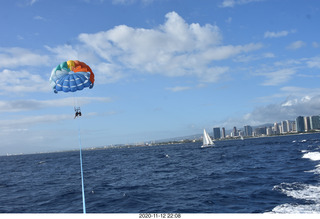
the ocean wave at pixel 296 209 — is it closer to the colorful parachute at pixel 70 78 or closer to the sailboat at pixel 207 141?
the colorful parachute at pixel 70 78

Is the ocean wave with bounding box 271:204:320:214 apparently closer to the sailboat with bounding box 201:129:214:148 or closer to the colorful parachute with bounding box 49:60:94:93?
the colorful parachute with bounding box 49:60:94:93

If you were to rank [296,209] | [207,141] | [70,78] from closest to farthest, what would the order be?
[296,209]
[70,78]
[207,141]

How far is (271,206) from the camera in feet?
60.9

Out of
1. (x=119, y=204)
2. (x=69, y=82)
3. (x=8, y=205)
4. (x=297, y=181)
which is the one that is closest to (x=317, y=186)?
(x=297, y=181)

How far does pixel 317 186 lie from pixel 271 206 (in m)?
8.53

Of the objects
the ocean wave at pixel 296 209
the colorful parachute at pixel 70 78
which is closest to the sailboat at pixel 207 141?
the ocean wave at pixel 296 209

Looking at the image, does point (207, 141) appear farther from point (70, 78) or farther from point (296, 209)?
point (70, 78)

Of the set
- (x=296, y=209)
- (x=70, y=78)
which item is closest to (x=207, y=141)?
(x=296, y=209)

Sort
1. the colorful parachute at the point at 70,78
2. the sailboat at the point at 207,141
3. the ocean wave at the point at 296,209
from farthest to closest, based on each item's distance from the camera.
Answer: the sailboat at the point at 207,141 < the colorful parachute at the point at 70,78 < the ocean wave at the point at 296,209

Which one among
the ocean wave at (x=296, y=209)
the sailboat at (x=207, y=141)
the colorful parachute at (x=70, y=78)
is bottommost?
the sailboat at (x=207, y=141)

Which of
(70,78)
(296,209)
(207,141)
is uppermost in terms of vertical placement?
(70,78)

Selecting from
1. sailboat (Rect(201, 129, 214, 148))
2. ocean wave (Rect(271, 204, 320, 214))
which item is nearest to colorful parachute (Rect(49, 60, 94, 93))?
ocean wave (Rect(271, 204, 320, 214))
